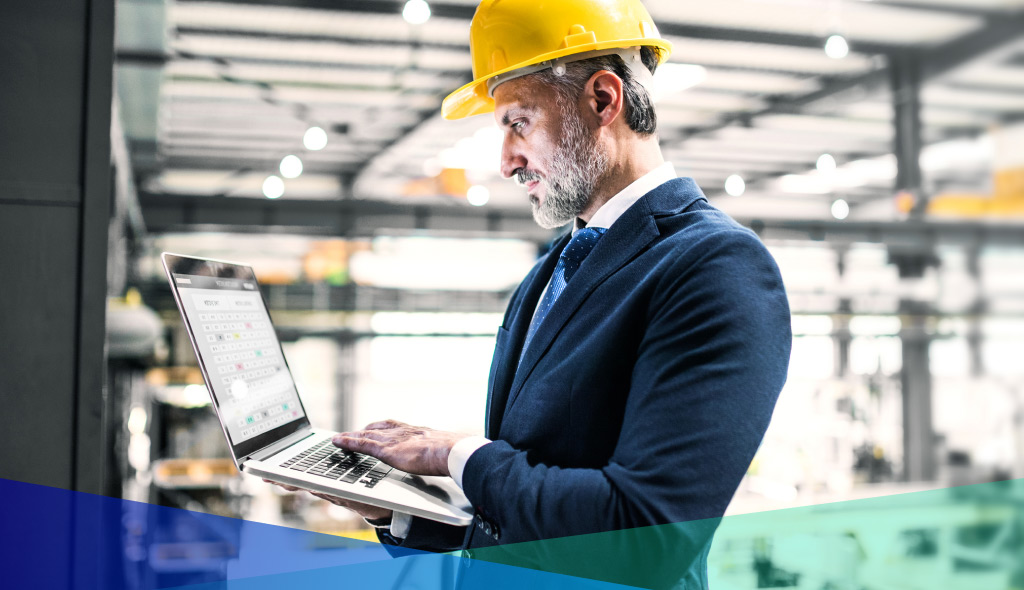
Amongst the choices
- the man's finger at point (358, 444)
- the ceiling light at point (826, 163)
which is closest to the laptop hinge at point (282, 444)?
the man's finger at point (358, 444)

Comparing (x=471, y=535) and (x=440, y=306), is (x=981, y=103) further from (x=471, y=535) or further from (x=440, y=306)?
(x=471, y=535)

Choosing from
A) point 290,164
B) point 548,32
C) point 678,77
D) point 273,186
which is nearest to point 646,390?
point 548,32

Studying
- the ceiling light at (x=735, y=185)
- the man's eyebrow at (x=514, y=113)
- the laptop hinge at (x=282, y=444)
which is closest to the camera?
the laptop hinge at (x=282, y=444)

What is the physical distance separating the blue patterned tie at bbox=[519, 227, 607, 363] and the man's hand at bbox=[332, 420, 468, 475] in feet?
0.62

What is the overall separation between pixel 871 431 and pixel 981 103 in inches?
180

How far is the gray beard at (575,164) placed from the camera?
4.40 feet

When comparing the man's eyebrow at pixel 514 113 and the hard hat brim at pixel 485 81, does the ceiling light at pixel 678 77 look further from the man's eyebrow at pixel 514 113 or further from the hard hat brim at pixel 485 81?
the man's eyebrow at pixel 514 113

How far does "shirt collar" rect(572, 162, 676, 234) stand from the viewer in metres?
1.32

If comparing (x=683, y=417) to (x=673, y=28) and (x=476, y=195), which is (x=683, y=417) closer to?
(x=673, y=28)

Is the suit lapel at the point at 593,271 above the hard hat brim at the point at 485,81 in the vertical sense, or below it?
below

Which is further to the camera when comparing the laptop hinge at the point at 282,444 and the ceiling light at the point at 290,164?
the ceiling light at the point at 290,164

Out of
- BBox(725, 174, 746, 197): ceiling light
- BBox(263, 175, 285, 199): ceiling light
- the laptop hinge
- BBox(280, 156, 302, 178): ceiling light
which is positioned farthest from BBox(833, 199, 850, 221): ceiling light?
the laptop hinge

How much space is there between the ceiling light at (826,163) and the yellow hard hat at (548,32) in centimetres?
994
